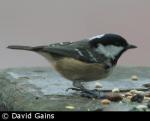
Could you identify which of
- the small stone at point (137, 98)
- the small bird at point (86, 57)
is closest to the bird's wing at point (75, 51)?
the small bird at point (86, 57)

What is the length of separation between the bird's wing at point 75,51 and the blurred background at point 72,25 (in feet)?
9.96

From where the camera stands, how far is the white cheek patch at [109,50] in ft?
20.0

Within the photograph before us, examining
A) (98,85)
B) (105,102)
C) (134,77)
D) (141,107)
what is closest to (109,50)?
(98,85)

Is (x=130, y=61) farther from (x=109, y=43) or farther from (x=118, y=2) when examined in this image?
(x=109, y=43)

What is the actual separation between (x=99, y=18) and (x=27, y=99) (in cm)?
422

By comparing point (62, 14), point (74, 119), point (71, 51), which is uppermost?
point (62, 14)

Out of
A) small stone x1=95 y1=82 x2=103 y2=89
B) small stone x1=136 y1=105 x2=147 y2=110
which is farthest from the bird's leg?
small stone x1=136 y1=105 x2=147 y2=110

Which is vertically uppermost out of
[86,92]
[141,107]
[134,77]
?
[134,77]

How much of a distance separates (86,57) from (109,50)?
0.19 metres

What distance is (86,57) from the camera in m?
6.11

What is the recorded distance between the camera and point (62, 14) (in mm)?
10172

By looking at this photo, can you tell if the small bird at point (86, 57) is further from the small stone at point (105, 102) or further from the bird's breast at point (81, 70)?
the small stone at point (105, 102)

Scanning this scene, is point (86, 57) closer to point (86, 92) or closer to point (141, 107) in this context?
point (86, 92)

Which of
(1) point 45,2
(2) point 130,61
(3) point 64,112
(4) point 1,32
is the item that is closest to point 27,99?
(3) point 64,112
